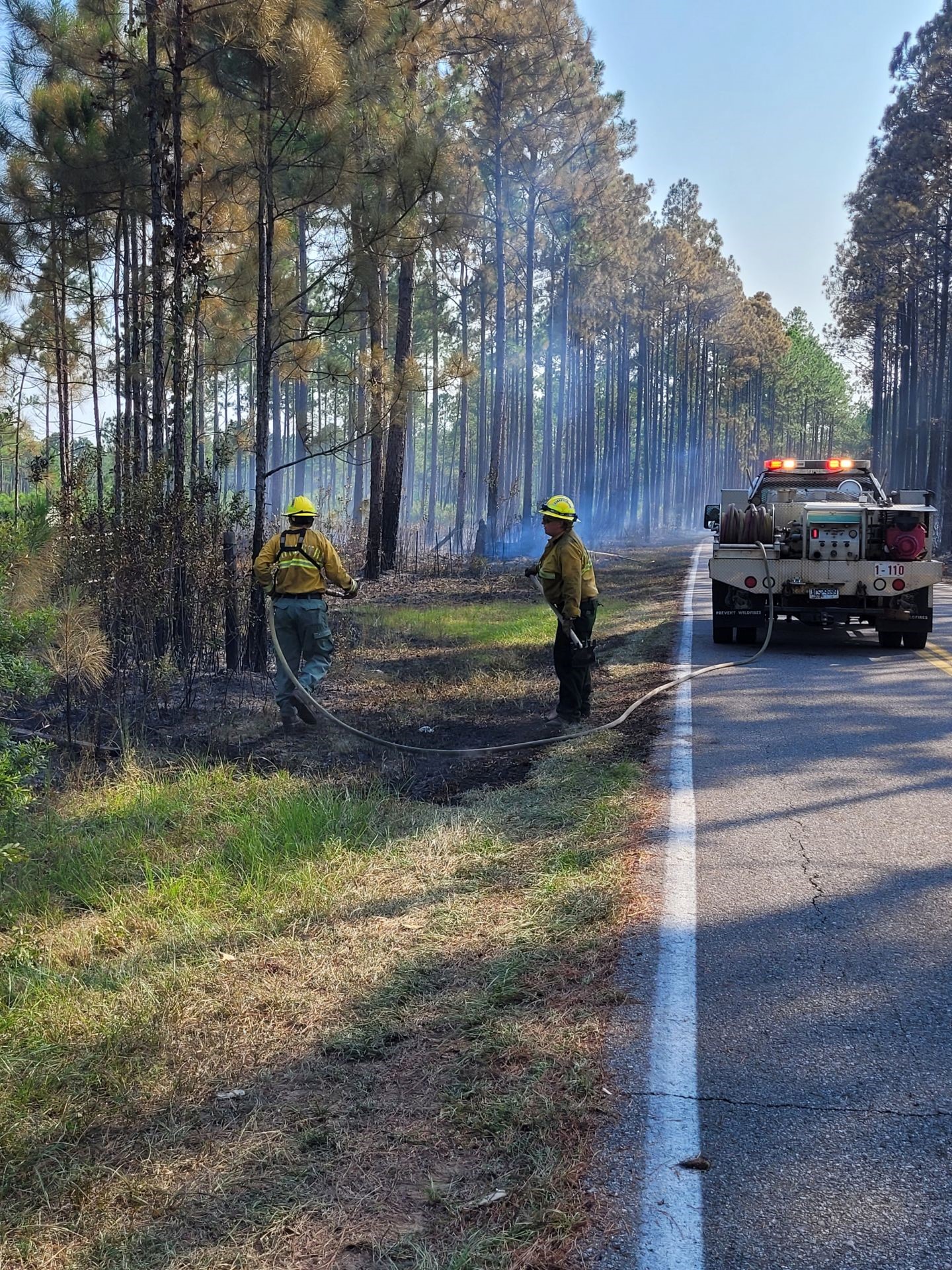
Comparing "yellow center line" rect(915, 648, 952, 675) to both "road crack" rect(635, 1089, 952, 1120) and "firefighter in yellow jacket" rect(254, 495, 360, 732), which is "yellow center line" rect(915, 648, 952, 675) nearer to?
"firefighter in yellow jacket" rect(254, 495, 360, 732)

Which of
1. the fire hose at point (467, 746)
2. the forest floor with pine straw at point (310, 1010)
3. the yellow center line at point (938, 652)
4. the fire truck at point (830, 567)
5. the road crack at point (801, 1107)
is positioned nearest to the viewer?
the forest floor with pine straw at point (310, 1010)

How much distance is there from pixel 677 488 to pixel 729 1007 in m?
72.8

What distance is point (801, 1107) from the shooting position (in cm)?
310

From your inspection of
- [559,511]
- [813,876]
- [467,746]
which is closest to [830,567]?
[559,511]

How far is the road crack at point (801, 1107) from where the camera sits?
304cm

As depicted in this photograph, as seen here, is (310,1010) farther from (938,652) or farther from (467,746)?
(938,652)

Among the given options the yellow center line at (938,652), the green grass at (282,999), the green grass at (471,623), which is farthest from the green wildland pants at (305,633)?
the yellow center line at (938,652)

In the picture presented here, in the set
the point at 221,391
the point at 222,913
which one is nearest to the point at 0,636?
the point at 222,913

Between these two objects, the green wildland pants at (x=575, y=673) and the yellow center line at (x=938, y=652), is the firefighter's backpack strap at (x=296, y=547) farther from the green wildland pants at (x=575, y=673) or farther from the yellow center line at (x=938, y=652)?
the yellow center line at (x=938, y=652)

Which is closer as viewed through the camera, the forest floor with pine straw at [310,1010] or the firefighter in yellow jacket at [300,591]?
the forest floor with pine straw at [310,1010]

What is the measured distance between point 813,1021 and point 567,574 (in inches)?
211

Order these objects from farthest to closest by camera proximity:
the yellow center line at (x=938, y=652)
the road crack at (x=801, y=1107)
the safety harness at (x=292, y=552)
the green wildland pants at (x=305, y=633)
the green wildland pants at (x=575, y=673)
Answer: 1. the yellow center line at (x=938, y=652)
2. the green wildland pants at (x=305, y=633)
3. the safety harness at (x=292, y=552)
4. the green wildland pants at (x=575, y=673)
5. the road crack at (x=801, y=1107)

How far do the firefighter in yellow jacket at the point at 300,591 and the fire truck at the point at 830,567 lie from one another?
16.7ft

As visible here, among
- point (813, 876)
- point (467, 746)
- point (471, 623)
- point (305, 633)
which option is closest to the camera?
point (813, 876)
